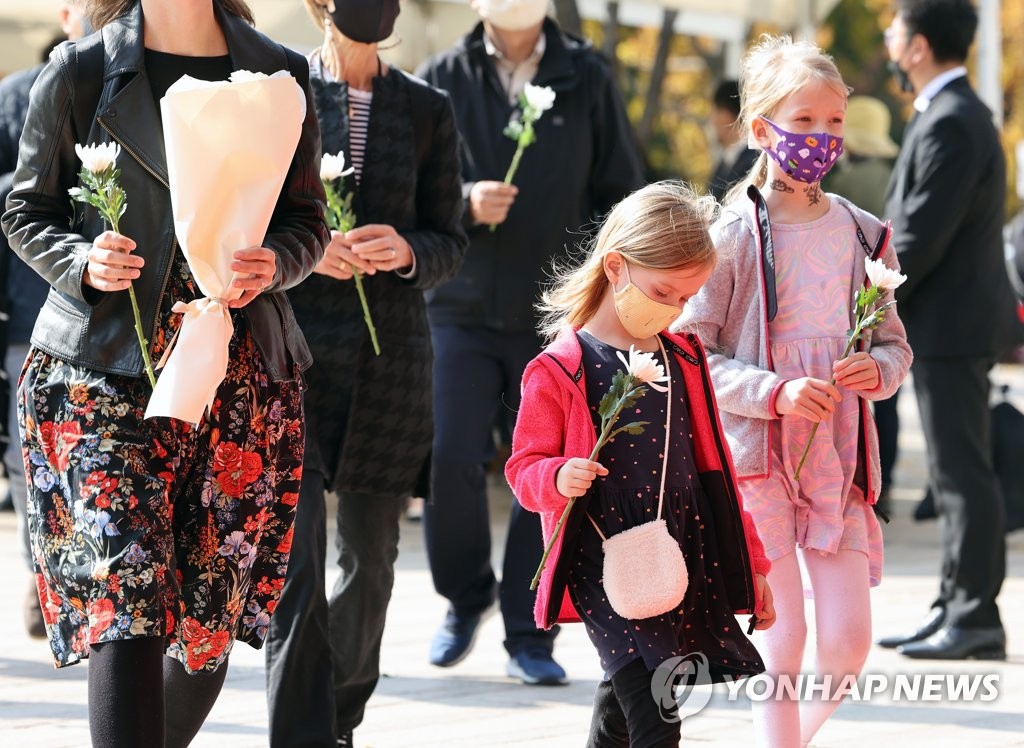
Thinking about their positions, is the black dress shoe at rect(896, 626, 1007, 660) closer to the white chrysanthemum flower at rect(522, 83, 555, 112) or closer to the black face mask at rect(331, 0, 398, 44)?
the white chrysanthemum flower at rect(522, 83, 555, 112)

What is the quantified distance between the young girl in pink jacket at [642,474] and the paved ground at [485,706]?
4.19 feet

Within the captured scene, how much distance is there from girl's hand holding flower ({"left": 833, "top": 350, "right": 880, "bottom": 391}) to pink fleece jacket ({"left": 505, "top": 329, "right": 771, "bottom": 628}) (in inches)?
15.3

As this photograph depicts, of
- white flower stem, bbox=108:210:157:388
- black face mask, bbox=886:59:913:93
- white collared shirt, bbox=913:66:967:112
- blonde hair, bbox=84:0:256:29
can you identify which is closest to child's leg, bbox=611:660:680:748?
white flower stem, bbox=108:210:157:388

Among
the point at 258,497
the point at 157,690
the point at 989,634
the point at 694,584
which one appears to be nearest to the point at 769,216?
the point at 694,584

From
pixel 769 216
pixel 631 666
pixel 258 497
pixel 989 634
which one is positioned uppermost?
pixel 769 216

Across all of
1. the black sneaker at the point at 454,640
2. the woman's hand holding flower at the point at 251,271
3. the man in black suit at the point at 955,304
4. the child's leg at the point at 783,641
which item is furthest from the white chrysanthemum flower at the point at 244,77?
the man in black suit at the point at 955,304

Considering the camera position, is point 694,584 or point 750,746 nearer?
point 694,584

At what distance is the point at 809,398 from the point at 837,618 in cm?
58

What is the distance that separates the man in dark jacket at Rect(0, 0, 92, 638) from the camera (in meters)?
5.84

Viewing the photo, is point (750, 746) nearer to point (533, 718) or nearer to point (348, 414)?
point (533, 718)

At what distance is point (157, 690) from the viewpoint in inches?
A: 129

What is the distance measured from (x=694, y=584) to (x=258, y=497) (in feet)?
3.16

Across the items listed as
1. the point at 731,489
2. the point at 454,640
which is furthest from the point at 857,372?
the point at 454,640

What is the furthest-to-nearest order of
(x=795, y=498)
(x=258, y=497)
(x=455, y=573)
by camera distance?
(x=455, y=573) < (x=795, y=498) < (x=258, y=497)
